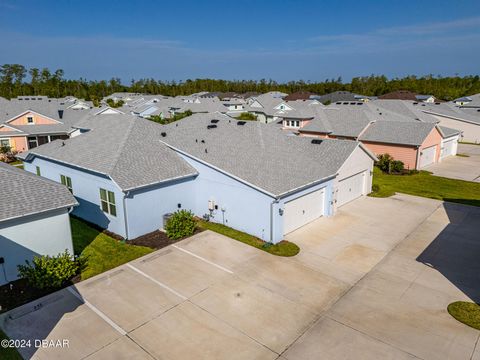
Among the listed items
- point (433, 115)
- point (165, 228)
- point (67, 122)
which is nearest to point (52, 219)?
point (165, 228)

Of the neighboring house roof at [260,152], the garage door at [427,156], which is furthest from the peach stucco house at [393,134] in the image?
the neighboring house roof at [260,152]

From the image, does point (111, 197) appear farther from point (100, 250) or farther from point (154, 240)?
point (154, 240)

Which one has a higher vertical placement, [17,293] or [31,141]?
[31,141]

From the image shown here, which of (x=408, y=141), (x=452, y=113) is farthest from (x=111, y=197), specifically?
(x=452, y=113)

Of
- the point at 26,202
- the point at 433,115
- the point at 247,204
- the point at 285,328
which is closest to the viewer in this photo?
the point at 285,328

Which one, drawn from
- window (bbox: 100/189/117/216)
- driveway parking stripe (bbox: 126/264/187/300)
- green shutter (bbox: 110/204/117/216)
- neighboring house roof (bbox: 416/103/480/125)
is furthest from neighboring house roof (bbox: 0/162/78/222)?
neighboring house roof (bbox: 416/103/480/125)

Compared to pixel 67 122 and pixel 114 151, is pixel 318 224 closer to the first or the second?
pixel 114 151
